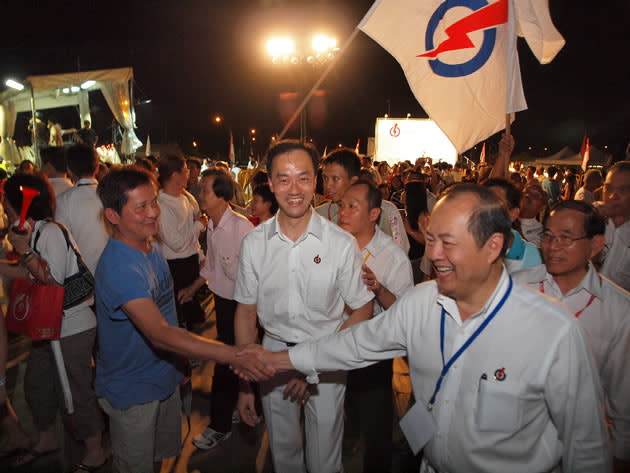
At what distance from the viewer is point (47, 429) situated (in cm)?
340

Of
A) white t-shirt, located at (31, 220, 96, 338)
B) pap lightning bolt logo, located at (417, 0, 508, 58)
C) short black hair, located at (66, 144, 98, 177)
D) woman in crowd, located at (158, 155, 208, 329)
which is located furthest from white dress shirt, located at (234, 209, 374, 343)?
A: short black hair, located at (66, 144, 98, 177)

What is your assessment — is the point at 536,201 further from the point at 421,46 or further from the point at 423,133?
the point at 423,133

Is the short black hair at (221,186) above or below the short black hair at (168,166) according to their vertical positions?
below

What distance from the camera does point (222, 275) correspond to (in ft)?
12.1

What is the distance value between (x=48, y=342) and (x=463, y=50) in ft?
15.4

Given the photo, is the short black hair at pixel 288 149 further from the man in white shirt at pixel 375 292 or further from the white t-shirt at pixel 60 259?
the white t-shirt at pixel 60 259

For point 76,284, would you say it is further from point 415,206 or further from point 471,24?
point 415,206

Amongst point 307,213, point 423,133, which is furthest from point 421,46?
point 423,133

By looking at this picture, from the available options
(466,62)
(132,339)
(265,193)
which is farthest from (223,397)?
(466,62)

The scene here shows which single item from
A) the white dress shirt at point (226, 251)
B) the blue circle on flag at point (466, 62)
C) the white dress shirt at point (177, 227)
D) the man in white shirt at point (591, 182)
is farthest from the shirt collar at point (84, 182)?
the man in white shirt at point (591, 182)

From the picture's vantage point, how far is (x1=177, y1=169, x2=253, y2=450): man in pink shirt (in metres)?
3.57

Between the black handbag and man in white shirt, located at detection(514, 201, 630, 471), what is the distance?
11.2 feet

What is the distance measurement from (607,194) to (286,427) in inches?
156

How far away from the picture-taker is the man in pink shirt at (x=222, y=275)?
3572 millimetres
